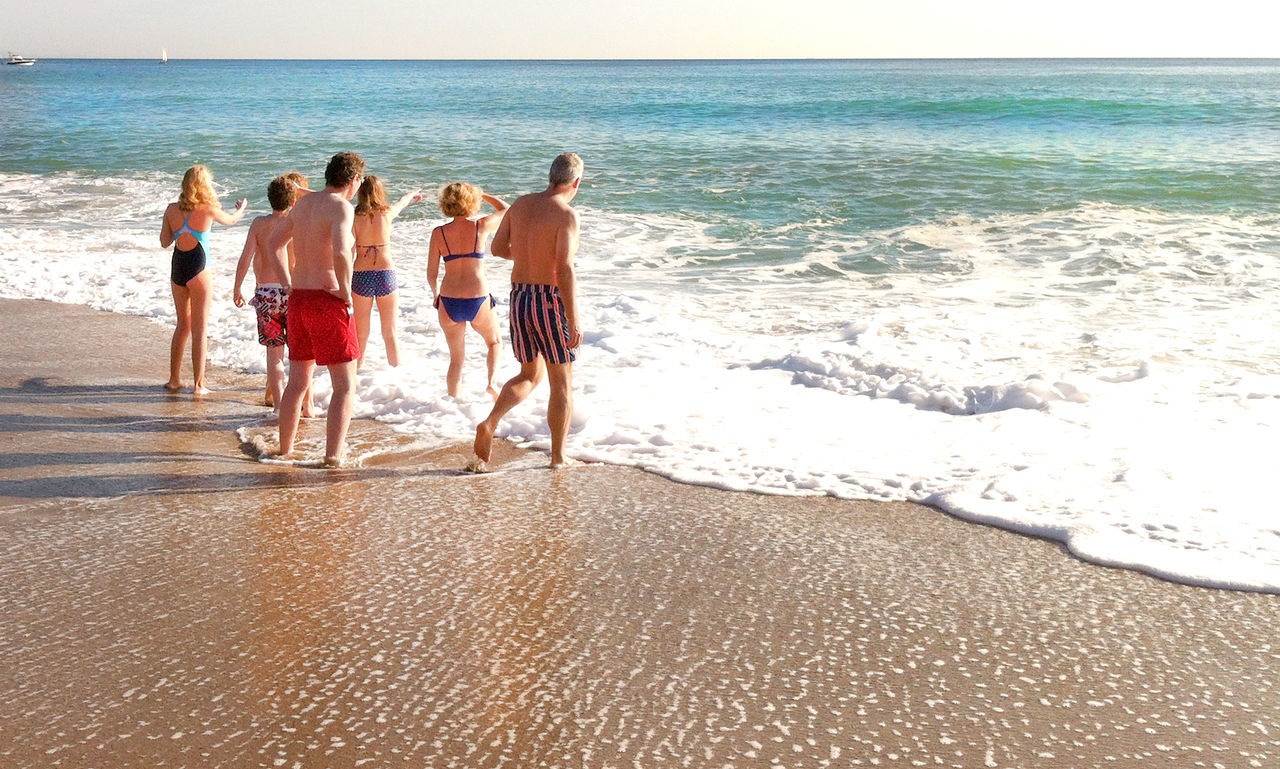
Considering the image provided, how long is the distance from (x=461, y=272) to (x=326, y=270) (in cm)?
129

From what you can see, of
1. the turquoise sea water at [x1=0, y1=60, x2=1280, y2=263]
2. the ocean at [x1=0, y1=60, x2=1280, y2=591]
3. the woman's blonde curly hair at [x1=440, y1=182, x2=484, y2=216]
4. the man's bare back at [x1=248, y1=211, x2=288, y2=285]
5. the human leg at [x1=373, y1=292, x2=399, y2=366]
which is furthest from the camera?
the turquoise sea water at [x1=0, y1=60, x2=1280, y2=263]

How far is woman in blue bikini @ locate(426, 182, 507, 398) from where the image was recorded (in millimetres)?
5895

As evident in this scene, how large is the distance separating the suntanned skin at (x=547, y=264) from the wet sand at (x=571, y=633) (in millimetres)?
284

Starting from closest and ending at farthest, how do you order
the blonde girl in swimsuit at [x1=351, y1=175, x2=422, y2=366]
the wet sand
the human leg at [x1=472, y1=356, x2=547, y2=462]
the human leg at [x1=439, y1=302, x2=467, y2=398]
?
the wet sand < the human leg at [x1=472, y1=356, x2=547, y2=462] < the blonde girl in swimsuit at [x1=351, y1=175, x2=422, y2=366] < the human leg at [x1=439, y1=302, x2=467, y2=398]

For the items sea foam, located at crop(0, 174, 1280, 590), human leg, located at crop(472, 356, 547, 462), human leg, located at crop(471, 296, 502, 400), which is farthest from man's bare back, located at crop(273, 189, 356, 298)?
human leg, located at crop(471, 296, 502, 400)

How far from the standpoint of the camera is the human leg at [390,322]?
6.48 m

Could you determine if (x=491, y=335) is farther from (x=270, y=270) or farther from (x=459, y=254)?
(x=270, y=270)

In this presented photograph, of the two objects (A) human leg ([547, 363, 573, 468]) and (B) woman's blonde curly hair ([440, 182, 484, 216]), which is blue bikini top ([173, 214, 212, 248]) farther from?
(A) human leg ([547, 363, 573, 468])

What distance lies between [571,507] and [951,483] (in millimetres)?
1741

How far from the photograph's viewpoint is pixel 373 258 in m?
6.26

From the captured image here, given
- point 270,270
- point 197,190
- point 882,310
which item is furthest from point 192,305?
point 882,310

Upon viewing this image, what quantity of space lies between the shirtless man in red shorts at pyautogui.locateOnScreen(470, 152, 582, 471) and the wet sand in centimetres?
35

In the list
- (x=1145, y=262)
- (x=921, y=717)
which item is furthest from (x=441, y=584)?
(x=1145, y=262)

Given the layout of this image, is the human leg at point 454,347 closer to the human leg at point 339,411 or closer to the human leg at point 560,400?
the human leg at point 339,411
